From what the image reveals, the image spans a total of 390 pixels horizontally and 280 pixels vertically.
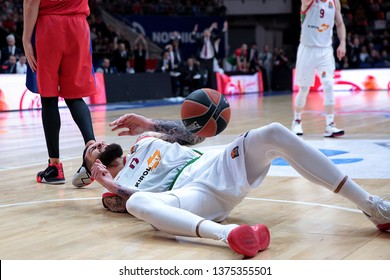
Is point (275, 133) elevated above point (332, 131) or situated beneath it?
elevated above

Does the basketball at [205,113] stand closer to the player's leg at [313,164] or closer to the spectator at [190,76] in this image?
the player's leg at [313,164]

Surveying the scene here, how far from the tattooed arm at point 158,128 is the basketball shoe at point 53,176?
129 cm

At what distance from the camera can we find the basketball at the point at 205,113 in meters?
4.05

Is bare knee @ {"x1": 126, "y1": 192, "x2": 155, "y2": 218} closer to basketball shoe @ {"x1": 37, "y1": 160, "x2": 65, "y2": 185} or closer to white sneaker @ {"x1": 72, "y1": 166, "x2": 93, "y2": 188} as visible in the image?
white sneaker @ {"x1": 72, "y1": 166, "x2": 93, "y2": 188}

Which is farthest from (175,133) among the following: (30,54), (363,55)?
(363,55)

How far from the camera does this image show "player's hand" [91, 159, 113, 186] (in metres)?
4.16

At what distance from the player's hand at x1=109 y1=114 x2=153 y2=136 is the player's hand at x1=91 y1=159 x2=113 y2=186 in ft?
1.28

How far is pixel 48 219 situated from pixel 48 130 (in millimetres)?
1605

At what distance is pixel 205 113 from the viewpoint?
405 centimetres

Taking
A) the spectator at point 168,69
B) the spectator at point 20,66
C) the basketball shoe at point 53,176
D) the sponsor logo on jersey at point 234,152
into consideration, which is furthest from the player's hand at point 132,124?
the spectator at point 168,69

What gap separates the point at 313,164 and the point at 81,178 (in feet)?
7.32

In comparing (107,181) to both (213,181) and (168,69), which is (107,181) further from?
(168,69)
